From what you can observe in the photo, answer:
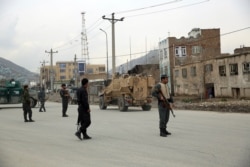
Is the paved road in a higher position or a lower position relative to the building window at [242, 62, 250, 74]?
lower

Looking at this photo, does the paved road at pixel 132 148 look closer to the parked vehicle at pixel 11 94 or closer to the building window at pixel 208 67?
the parked vehicle at pixel 11 94

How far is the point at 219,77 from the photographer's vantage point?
151 ft

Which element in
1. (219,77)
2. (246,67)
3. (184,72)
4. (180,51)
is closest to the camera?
(246,67)

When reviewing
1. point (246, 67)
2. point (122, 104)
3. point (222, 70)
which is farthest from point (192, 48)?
point (122, 104)

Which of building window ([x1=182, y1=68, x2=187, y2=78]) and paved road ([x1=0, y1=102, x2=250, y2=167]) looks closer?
paved road ([x1=0, y1=102, x2=250, y2=167])

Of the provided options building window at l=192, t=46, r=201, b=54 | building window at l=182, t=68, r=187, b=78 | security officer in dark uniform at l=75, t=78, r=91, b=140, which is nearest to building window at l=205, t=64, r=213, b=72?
building window at l=182, t=68, r=187, b=78

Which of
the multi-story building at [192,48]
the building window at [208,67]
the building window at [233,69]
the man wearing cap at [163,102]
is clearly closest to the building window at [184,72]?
the building window at [208,67]

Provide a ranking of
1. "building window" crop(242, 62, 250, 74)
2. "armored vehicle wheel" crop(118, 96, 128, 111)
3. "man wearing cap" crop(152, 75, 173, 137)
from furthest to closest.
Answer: "building window" crop(242, 62, 250, 74), "armored vehicle wheel" crop(118, 96, 128, 111), "man wearing cap" crop(152, 75, 173, 137)

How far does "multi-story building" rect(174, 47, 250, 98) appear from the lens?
41.0 meters

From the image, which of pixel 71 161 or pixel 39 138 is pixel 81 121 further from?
pixel 71 161

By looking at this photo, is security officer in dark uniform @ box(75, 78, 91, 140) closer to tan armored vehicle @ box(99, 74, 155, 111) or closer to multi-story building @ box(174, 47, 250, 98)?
tan armored vehicle @ box(99, 74, 155, 111)

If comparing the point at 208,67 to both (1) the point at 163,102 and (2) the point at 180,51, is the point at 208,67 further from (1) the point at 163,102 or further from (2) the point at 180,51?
(1) the point at 163,102

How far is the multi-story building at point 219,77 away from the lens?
41.0 m

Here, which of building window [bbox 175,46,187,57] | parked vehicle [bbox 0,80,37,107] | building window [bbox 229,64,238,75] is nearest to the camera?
parked vehicle [bbox 0,80,37,107]
